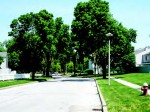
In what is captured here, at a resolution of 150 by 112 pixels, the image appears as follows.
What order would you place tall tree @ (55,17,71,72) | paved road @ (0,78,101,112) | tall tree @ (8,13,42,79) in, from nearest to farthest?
paved road @ (0,78,101,112) → tall tree @ (8,13,42,79) → tall tree @ (55,17,71,72)

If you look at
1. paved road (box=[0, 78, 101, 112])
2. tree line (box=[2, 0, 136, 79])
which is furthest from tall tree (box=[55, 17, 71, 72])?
paved road (box=[0, 78, 101, 112])

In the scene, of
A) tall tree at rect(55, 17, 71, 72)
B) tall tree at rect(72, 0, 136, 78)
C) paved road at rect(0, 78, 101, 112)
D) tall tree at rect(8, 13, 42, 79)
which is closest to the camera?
paved road at rect(0, 78, 101, 112)

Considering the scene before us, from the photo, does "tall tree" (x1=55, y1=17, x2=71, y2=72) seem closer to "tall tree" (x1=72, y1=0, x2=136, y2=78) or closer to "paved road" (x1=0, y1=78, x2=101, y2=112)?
"tall tree" (x1=72, y1=0, x2=136, y2=78)

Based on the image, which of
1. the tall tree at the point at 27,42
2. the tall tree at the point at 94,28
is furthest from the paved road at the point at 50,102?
the tall tree at the point at 27,42

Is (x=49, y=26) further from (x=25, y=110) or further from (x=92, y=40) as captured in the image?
(x=25, y=110)

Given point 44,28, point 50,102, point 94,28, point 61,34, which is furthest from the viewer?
point 61,34

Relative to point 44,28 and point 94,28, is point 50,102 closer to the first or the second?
point 94,28

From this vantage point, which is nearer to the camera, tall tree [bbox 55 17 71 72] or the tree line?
the tree line

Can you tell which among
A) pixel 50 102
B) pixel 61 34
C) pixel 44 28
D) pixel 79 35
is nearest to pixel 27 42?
pixel 44 28

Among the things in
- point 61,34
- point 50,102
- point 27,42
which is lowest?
point 50,102

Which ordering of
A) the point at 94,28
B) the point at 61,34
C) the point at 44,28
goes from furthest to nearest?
the point at 61,34 → the point at 44,28 → the point at 94,28

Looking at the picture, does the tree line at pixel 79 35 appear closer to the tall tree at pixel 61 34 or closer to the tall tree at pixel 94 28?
the tall tree at pixel 94 28

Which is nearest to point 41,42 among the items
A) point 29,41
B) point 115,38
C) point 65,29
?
point 29,41

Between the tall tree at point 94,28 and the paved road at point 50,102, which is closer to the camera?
the paved road at point 50,102
